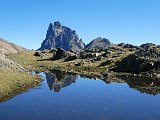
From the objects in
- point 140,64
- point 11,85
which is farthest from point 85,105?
point 140,64

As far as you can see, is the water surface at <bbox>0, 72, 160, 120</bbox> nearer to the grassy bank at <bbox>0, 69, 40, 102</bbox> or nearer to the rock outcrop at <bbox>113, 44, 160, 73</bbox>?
the grassy bank at <bbox>0, 69, 40, 102</bbox>

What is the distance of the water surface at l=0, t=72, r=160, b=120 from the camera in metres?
55.3

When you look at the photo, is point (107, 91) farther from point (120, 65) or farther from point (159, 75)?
point (120, 65)

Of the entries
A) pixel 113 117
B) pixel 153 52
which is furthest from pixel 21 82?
pixel 153 52

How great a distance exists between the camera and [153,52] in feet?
516

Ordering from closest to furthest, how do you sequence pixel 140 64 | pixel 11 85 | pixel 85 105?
1. pixel 85 105
2. pixel 11 85
3. pixel 140 64

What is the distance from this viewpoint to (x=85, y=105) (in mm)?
66062

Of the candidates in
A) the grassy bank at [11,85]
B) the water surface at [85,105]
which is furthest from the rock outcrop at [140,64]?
the grassy bank at [11,85]

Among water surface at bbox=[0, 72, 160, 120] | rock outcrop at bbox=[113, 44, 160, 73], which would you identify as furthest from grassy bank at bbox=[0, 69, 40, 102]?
rock outcrop at bbox=[113, 44, 160, 73]

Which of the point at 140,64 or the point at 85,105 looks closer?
the point at 85,105

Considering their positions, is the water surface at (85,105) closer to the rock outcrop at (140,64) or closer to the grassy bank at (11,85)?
the grassy bank at (11,85)

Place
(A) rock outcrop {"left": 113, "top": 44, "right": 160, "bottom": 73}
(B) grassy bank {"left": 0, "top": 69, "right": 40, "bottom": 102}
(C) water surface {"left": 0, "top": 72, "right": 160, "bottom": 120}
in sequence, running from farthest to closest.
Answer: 1. (A) rock outcrop {"left": 113, "top": 44, "right": 160, "bottom": 73}
2. (B) grassy bank {"left": 0, "top": 69, "right": 40, "bottom": 102}
3. (C) water surface {"left": 0, "top": 72, "right": 160, "bottom": 120}

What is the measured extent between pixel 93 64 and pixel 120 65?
26972 millimetres

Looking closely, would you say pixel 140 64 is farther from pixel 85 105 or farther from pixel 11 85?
pixel 85 105
